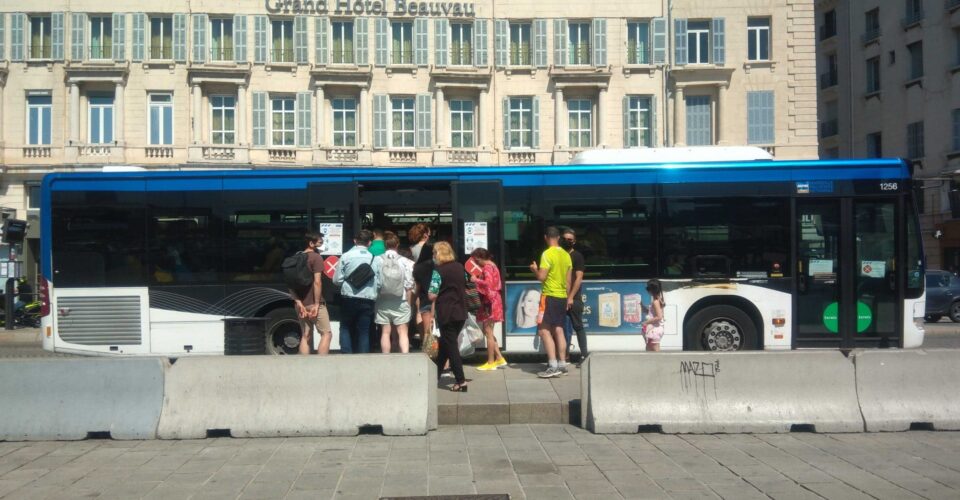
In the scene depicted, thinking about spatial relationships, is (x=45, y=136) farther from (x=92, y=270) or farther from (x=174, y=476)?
(x=174, y=476)

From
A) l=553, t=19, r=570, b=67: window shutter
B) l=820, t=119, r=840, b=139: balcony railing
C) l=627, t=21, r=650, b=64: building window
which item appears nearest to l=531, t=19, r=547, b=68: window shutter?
l=553, t=19, r=570, b=67: window shutter

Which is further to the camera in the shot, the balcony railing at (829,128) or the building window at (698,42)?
the balcony railing at (829,128)

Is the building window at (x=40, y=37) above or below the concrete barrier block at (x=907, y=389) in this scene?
above

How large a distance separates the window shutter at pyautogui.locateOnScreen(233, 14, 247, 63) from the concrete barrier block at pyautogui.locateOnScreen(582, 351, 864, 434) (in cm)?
2885

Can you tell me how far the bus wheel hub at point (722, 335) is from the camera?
12703 millimetres

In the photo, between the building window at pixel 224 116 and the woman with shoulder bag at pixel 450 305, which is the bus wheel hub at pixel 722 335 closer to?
the woman with shoulder bag at pixel 450 305

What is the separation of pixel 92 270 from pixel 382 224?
464 centimetres

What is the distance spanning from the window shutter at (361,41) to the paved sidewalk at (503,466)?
90.3 feet

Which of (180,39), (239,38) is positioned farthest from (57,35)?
(239,38)

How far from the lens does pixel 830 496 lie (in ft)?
20.5

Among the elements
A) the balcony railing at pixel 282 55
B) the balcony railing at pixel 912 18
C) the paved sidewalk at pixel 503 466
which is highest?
the balcony railing at pixel 912 18

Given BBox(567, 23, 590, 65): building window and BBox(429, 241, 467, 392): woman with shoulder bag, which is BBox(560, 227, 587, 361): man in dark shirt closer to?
BBox(429, 241, 467, 392): woman with shoulder bag

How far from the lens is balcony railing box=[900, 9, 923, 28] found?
39.9 metres

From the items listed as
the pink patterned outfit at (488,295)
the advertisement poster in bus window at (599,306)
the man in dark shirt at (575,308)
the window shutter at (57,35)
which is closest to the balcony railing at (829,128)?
the advertisement poster in bus window at (599,306)
